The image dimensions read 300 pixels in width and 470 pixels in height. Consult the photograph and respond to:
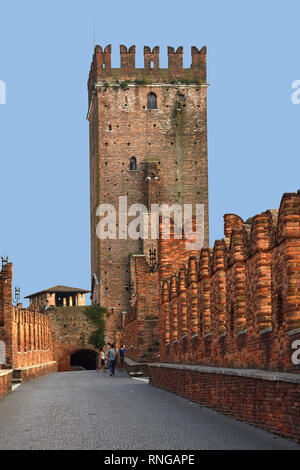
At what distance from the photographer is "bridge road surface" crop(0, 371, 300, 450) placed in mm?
10039

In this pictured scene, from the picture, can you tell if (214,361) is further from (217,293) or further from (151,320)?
(151,320)

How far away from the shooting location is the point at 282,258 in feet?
41.6

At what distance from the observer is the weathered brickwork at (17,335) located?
3444 centimetres

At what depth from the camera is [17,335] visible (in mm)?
37969

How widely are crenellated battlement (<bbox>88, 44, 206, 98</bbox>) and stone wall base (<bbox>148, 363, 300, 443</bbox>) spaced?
49.3 meters

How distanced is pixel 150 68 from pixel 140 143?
5.76m

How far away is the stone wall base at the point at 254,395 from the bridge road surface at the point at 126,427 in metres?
0.15

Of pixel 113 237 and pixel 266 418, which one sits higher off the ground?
pixel 113 237

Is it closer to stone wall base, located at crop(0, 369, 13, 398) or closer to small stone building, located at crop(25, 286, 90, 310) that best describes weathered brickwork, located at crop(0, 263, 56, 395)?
stone wall base, located at crop(0, 369, 13, 398)

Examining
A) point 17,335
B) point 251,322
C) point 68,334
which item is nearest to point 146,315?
point 17,335

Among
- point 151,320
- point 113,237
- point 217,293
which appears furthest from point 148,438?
point 113,237

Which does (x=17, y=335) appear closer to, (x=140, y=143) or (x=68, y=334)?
(x=68, y=334)

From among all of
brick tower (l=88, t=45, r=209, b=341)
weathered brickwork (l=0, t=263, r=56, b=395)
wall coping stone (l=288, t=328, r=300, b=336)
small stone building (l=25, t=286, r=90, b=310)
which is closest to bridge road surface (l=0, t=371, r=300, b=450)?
wall coping stone (l=288, t=328, r=300, b=336)

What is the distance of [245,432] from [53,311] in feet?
179
